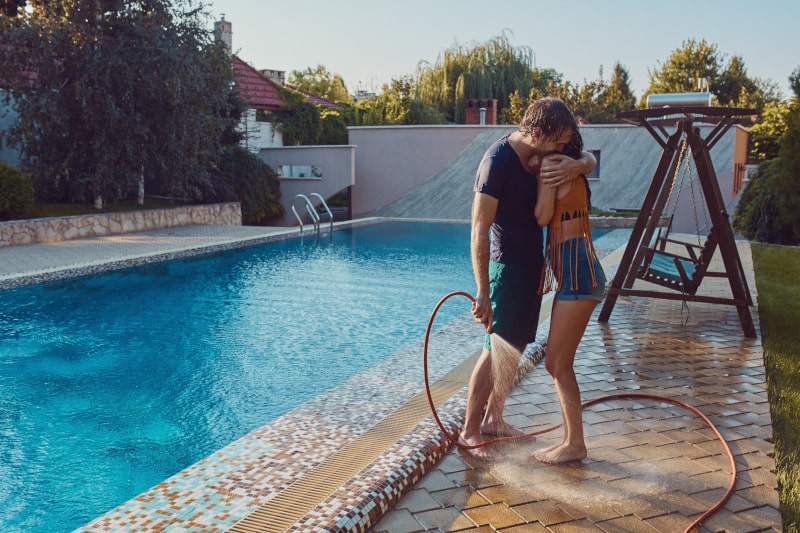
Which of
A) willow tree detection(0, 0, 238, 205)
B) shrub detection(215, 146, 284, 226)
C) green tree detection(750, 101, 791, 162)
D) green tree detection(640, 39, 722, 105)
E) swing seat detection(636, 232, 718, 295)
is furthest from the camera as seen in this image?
green tree detection(640, 39, 722, 105)

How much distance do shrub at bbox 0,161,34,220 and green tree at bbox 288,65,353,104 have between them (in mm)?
37057

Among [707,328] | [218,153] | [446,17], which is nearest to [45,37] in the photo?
[218,153]

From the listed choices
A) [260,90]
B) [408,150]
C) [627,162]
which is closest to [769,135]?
[627,162]

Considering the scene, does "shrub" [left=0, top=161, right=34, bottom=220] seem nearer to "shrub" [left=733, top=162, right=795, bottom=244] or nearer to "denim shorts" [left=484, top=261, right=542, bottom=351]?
"denim shorts" [left=484, top=261, right=542, bottom=351]

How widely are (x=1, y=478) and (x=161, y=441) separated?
87 cm

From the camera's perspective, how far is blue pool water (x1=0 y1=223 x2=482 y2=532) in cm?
401

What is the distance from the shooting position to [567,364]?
3.27 meters

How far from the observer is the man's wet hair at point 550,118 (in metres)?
3.02

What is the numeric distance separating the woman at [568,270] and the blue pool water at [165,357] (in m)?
2.14

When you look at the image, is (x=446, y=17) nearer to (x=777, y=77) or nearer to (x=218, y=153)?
(x=218, y=153)

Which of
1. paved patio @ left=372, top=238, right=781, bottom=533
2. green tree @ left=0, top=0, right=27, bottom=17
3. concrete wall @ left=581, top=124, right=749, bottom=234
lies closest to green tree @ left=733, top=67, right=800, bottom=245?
concrete wall @ left=581, top=124, right=749, bottom=234

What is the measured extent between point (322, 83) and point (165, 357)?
4696 cm

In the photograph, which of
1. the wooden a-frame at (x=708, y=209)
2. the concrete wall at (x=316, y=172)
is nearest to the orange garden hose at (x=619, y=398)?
the wooden a-frame at (x=708, y=209)

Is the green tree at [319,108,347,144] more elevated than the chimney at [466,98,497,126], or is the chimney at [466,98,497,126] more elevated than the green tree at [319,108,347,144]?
the chimney at [466,98,497,126]
